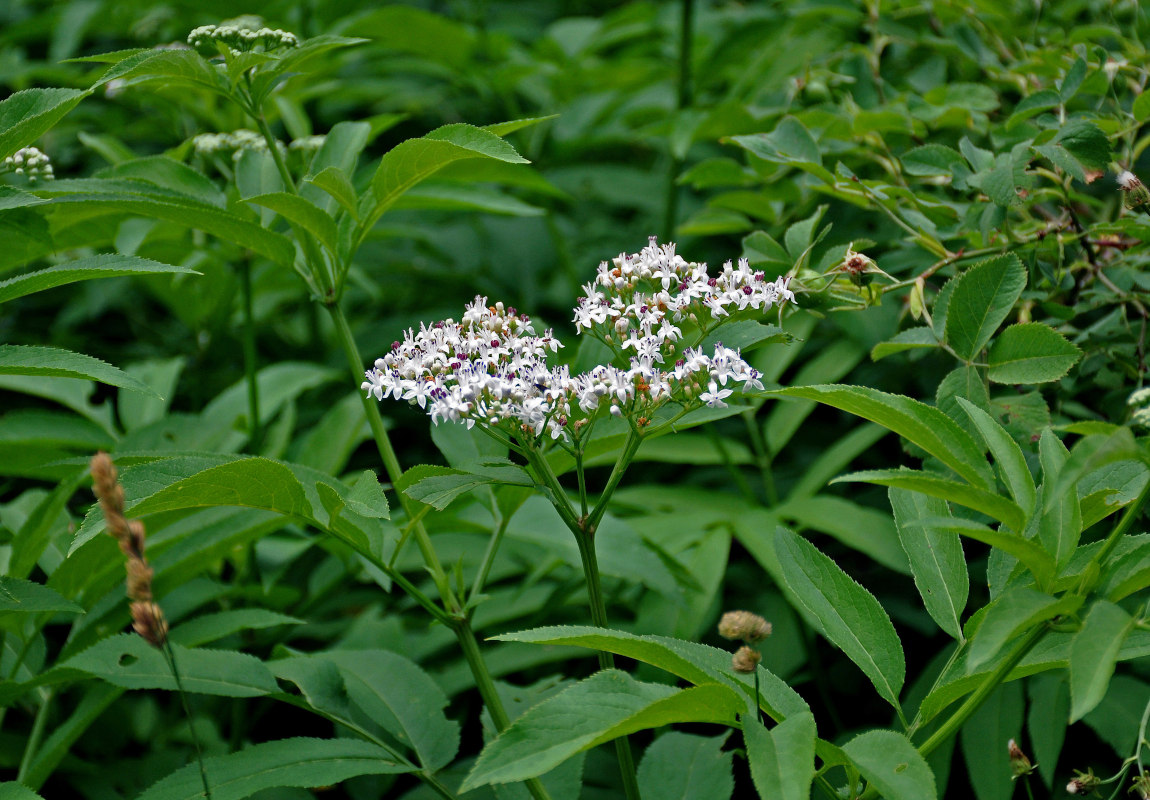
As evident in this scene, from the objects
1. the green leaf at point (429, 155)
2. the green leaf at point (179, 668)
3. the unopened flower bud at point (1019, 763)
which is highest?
the green leaf at point (429, 155)

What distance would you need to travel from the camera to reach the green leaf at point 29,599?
1.25m

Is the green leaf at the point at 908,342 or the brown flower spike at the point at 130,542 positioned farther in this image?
the green leaf at the point at 908,342

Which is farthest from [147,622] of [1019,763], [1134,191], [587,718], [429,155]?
[1134,191]

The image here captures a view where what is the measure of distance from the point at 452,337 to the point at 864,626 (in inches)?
26.1

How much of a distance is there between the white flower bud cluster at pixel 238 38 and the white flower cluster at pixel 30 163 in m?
0.32

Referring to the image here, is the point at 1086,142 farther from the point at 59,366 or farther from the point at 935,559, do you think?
the point at 59,366

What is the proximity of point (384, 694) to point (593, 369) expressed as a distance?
2.38ft

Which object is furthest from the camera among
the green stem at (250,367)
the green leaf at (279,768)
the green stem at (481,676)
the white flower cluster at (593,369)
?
the green stem at (250,367)

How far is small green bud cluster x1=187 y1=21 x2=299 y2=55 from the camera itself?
147 cm

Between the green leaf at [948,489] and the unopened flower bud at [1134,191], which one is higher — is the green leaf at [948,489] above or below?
below

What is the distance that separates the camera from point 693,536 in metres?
2.03

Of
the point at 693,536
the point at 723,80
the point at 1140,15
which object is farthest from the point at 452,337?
the point at 723,80

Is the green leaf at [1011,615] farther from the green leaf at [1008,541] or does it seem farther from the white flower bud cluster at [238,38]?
the white flower bud cluster at [238,38]

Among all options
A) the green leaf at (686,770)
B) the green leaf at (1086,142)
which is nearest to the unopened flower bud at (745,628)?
the green leaf at (686,770)
